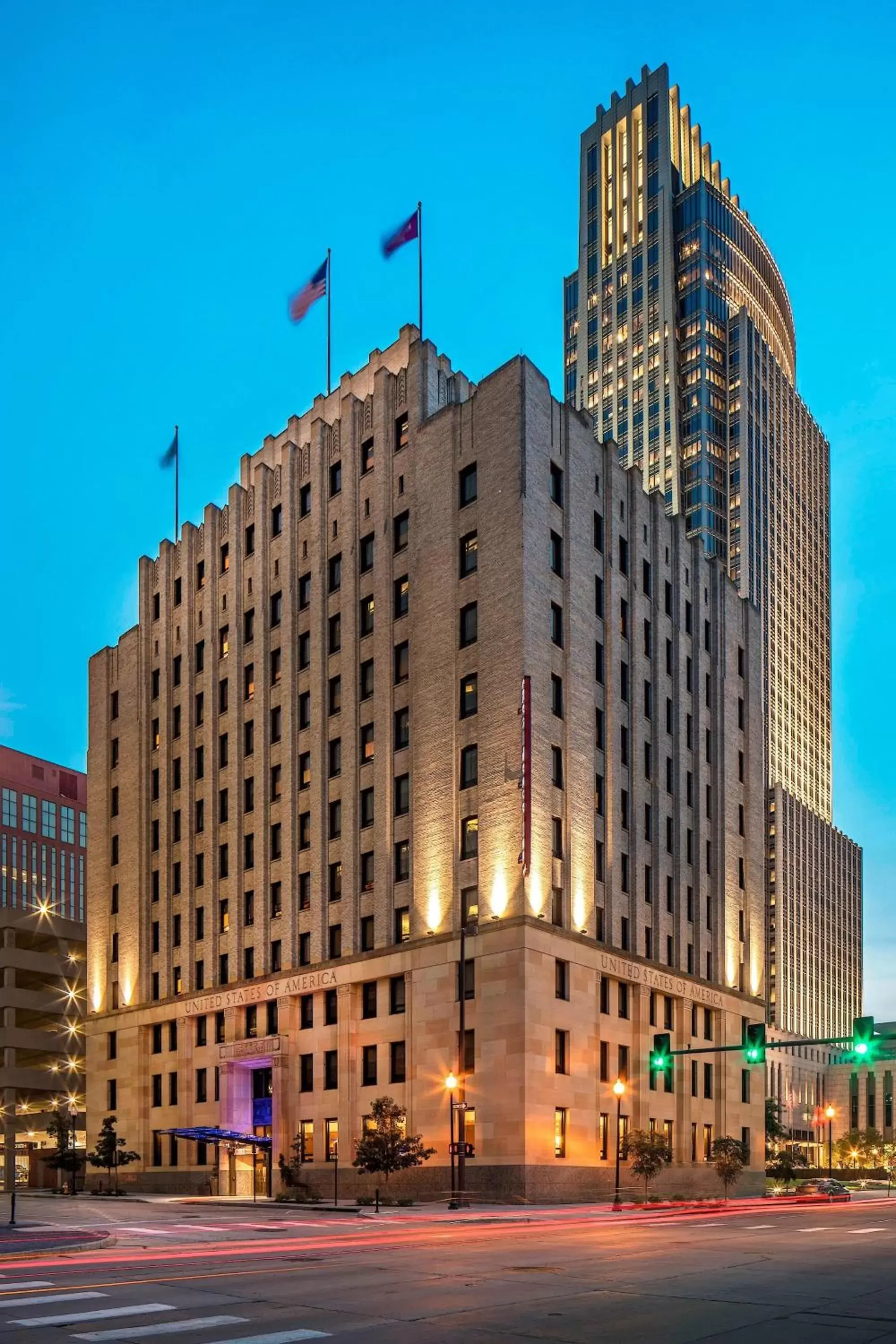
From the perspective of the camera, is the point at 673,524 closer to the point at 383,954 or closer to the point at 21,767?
the point at 383,954

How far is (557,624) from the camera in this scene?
67750mm

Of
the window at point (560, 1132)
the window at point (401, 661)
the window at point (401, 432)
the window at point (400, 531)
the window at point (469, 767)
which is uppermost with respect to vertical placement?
the window at point (401, 432)

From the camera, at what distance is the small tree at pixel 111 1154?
79875mm

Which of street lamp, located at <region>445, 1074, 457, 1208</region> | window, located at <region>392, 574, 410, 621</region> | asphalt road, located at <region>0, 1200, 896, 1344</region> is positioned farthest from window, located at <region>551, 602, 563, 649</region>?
asphalt road, located at <region>0, 1200, 896, 1344</region>

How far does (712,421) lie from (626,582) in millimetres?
128469

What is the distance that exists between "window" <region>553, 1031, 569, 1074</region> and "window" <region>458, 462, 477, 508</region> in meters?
26.3

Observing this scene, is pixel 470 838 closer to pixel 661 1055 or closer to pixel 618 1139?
pixel 618 1139

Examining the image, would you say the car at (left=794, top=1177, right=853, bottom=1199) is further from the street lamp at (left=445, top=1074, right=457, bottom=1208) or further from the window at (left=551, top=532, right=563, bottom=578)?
the window at (left=551, top=532, right=563, bottom=578)

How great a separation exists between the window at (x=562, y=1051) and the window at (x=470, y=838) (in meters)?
9.05

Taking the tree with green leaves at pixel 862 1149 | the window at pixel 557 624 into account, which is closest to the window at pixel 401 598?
the window at pixel 557 624

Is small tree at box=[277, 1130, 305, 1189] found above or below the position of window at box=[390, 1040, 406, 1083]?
below

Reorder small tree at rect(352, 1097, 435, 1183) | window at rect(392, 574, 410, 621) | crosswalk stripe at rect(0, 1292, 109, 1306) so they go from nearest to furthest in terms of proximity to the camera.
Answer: crosswalk stripe at rect(0, 1292, 109, 1306) → small tree at rect(352, 1097, 435, 1183) → window at rect(392, 574, 410, 621)

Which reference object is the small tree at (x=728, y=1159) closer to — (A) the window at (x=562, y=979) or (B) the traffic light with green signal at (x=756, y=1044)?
(A) the window at (x=562, y=979)

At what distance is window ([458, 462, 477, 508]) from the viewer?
68.5 meters
